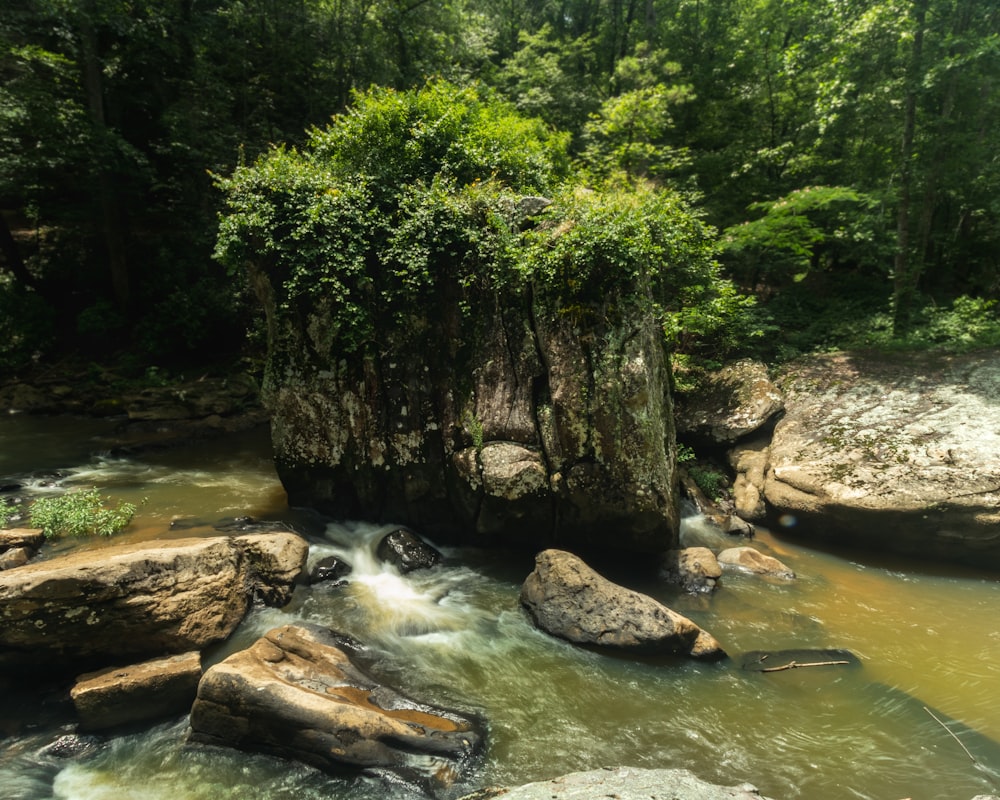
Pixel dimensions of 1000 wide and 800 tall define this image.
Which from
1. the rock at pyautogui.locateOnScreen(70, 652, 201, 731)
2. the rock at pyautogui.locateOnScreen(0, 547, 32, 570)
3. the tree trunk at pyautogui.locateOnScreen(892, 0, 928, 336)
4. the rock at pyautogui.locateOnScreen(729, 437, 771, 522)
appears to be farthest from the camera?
the tree trunk at pyautogui.locateOnScreen(892, 0, 928, 336)

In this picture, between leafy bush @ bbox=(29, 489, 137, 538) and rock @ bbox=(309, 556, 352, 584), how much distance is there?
3508 millimetres

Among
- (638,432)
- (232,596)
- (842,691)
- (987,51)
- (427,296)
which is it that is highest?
(987,51)

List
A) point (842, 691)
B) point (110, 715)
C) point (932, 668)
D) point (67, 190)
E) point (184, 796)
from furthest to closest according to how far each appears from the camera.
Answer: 1. point (67, 190)
2. point (932, 668)
3. point (842, 691)
4. point (110, 715)
5. point (184, 796)

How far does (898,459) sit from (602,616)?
6.81 m

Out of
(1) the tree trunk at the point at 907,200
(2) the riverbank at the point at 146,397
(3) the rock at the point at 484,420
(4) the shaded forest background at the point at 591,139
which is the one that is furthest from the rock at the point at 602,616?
(1) the tree trunk at the point at 907,200

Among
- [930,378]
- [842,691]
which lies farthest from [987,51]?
[842,691]

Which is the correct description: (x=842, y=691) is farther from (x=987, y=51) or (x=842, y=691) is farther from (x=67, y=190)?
(x=67, y=190)

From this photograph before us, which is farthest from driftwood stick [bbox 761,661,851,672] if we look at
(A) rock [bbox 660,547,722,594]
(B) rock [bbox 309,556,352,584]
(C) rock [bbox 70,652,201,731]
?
(C) rock [bbox 70,652,201,731]

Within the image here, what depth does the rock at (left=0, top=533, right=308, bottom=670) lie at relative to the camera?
18.4ft

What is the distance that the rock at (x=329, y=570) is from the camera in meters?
8.07

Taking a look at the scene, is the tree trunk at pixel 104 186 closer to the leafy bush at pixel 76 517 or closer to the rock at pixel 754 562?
the leafy bush at pixel 76 517

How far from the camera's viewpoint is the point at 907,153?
13406mm

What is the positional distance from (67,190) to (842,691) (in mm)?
27220

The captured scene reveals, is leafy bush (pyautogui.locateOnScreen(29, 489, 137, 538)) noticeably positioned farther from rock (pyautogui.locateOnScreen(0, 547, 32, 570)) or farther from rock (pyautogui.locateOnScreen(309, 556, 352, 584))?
rock (pyautogui.locateOnScreen(309, 556, 352, 584))
